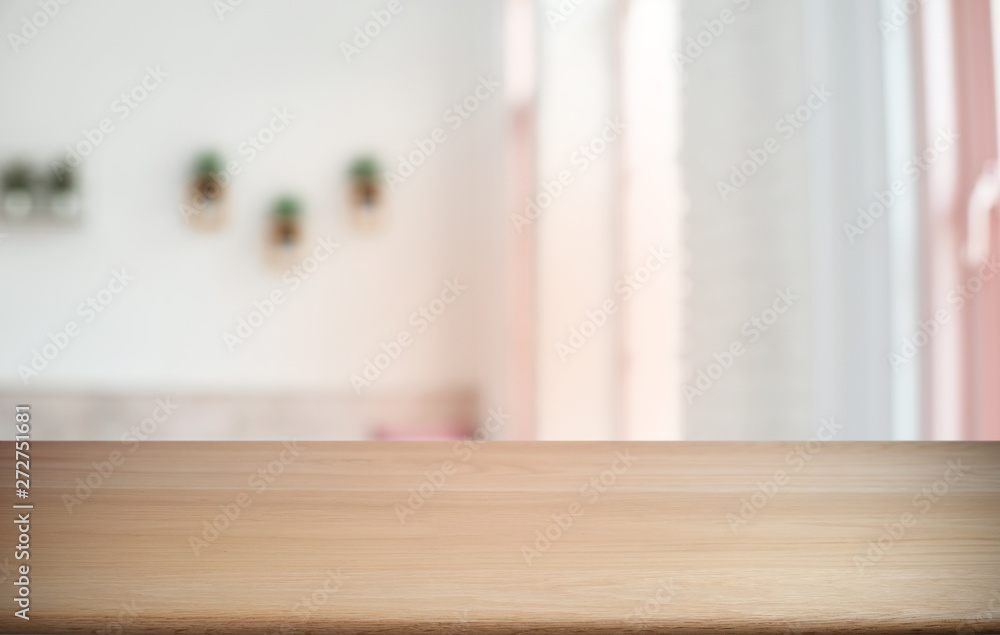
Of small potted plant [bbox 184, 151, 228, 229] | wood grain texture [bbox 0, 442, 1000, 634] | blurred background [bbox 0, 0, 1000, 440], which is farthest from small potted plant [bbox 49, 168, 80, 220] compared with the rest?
wood grain texture [bbox 0, 442, 1000, 634]

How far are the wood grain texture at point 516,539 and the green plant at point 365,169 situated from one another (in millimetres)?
326

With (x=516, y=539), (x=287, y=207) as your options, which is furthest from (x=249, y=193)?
(x=516, y=539)

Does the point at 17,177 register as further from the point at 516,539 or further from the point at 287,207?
the point at 516,539

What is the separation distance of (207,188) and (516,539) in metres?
0.56

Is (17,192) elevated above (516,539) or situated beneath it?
elevated above

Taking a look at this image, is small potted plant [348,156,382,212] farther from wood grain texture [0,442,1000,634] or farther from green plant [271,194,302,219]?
wood grain texture [0,442,1000,634]

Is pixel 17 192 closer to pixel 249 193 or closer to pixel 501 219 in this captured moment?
pixel 249 193

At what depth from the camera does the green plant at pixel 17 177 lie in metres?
0.88

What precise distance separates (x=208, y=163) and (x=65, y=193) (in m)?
0.17

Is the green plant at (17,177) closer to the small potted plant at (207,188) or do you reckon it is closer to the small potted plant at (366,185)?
the small potted plant at (207,188)

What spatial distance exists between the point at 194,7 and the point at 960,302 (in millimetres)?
957

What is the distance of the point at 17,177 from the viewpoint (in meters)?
0.89

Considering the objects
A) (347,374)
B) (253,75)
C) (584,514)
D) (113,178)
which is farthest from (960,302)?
(113,178)

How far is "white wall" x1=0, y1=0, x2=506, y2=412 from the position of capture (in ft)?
2.88
